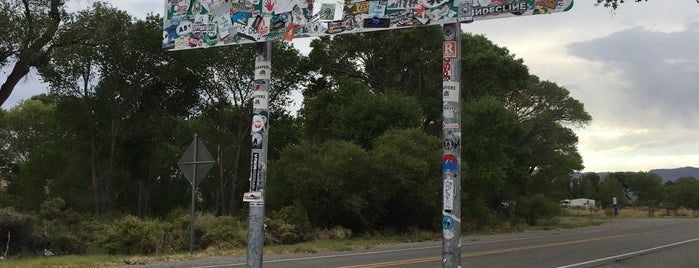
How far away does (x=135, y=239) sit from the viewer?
723 inches

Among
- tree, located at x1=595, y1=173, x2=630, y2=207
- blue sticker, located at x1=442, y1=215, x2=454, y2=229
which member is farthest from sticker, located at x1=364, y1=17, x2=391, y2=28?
tree, located at x1=595, y1=173, x2=630, y2=207

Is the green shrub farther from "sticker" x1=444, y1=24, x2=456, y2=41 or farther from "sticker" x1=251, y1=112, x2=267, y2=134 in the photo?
"sticker" x1=444, y1=24, x2=456, y2=41

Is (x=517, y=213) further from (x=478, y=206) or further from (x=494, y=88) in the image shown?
(x=478, y=206)

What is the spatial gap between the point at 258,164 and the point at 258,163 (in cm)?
1

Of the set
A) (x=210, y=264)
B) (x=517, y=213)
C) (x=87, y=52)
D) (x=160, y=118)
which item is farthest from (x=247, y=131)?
(x=210, y=264)

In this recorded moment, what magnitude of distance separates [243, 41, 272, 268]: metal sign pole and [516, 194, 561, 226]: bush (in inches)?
1505

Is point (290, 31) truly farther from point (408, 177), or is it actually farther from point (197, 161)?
point (408, 177)

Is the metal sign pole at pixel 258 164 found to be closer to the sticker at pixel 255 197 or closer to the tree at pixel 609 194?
the sticker at pixel 255 197

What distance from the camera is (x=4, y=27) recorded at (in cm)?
2153

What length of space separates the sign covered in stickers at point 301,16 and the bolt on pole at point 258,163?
506mm

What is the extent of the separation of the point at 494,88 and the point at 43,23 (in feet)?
93.4

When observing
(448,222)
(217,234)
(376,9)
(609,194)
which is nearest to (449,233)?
(448,222)

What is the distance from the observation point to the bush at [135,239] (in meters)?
18.2

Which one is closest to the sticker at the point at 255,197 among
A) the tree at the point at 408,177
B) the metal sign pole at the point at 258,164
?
the metal sign pole at the point at 258,164
